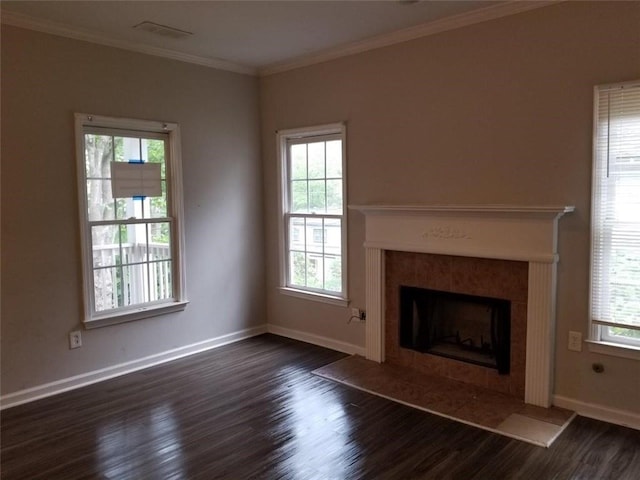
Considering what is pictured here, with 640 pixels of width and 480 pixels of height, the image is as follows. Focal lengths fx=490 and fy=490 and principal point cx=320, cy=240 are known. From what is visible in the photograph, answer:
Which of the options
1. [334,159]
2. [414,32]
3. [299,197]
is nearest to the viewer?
[414,32]

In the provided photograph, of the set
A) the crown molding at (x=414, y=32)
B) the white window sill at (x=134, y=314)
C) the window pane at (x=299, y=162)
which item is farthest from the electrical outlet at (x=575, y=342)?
the white window sill at (x=134, y=314)

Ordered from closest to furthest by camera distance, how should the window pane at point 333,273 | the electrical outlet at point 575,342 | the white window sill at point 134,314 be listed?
the electrical outlet at point 575,342 < the white window sill at point 134,314 < the window pane at point 333,273

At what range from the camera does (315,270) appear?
15.4 feet

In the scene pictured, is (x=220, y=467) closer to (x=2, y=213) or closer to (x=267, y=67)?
(x=2, y=213)

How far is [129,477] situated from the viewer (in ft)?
8.29

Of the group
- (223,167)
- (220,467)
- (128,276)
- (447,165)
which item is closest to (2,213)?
(128,276)

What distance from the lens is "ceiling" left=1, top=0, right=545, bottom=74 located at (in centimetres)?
319

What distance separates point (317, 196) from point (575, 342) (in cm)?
246

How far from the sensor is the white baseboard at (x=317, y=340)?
4.36m

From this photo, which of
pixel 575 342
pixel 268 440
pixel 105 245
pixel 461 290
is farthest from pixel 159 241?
pixel 575 342

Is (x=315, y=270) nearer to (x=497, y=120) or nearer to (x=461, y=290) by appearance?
(x=461, y=290)

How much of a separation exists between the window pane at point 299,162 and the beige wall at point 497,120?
10.8 inches

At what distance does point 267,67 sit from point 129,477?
3679 mm

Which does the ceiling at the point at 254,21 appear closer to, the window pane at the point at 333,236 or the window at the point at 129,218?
the window at the point at 129,218
